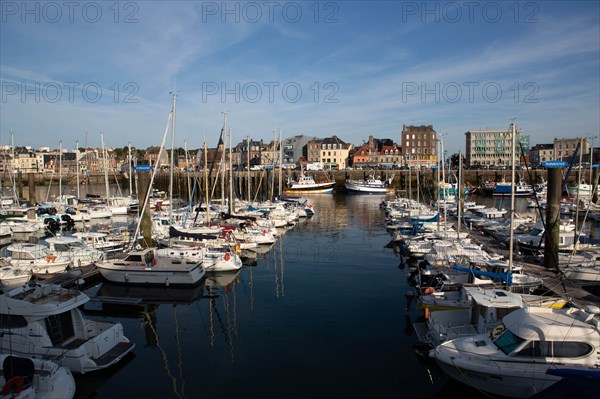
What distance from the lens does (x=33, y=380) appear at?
39.6 feet

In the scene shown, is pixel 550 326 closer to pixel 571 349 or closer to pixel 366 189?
pixel 571 349

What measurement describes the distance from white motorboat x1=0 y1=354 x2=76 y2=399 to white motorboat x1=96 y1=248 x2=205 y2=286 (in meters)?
11.6

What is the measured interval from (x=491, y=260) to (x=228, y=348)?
49.9ft

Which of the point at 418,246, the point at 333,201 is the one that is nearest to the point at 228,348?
the point at 418,246

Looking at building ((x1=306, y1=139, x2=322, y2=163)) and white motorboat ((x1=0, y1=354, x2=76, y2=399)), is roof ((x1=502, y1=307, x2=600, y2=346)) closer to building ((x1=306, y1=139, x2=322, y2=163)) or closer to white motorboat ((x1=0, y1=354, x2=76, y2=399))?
white motorboat ((x1=0, y1=354, x2=76, y2=399))

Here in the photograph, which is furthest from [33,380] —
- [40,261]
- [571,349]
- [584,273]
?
[584,273]

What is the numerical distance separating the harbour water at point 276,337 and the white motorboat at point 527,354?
118 centimetres

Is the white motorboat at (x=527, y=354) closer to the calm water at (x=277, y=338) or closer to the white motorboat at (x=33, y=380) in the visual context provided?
the calm water at (x=277, y=338)

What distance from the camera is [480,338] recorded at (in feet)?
46.0

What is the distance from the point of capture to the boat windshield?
12.8 meters

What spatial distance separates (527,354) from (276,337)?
30.4ft

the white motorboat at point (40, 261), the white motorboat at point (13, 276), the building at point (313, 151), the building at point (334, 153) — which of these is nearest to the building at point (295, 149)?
the building at point (313, 151)

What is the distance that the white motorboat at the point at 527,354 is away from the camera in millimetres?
12383

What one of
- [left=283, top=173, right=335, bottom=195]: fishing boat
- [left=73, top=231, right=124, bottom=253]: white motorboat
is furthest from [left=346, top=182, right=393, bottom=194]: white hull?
[left=73, top=231, right=124, bottom=253]: white motorboat
